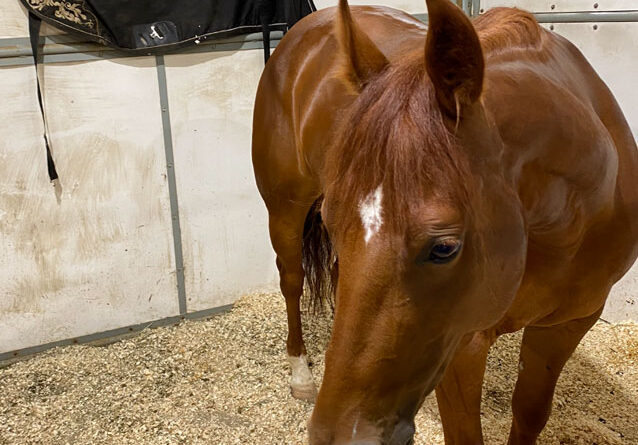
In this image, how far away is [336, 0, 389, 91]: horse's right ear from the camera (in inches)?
36.1

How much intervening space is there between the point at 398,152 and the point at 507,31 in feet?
1.69

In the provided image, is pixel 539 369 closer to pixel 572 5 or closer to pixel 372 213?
pixel 372 213

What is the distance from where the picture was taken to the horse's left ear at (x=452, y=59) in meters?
0.74

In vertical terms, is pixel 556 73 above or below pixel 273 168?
above

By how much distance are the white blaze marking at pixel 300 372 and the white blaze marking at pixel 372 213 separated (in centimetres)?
148

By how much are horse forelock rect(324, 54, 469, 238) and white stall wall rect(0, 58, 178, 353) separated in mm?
1727

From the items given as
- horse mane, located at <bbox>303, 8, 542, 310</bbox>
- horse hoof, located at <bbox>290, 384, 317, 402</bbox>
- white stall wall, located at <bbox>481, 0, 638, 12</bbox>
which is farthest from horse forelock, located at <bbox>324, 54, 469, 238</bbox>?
white stall wall, located at <bbox>481, 0, 638, 12</bbox>

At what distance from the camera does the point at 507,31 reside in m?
1.13

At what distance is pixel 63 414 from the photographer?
206cm

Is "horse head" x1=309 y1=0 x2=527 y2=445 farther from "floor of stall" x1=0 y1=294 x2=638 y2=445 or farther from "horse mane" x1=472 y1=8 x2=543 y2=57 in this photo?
"floor of stall" x1=0 y1=294 x2=638 y2=445

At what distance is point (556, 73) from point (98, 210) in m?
1.86

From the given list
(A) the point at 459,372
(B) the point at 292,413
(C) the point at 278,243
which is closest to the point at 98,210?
(C) the point at 278,243

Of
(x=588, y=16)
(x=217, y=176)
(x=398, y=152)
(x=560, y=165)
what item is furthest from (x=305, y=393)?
(x=588, y=16)

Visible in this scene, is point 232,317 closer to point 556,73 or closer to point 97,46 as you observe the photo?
point 97,46
